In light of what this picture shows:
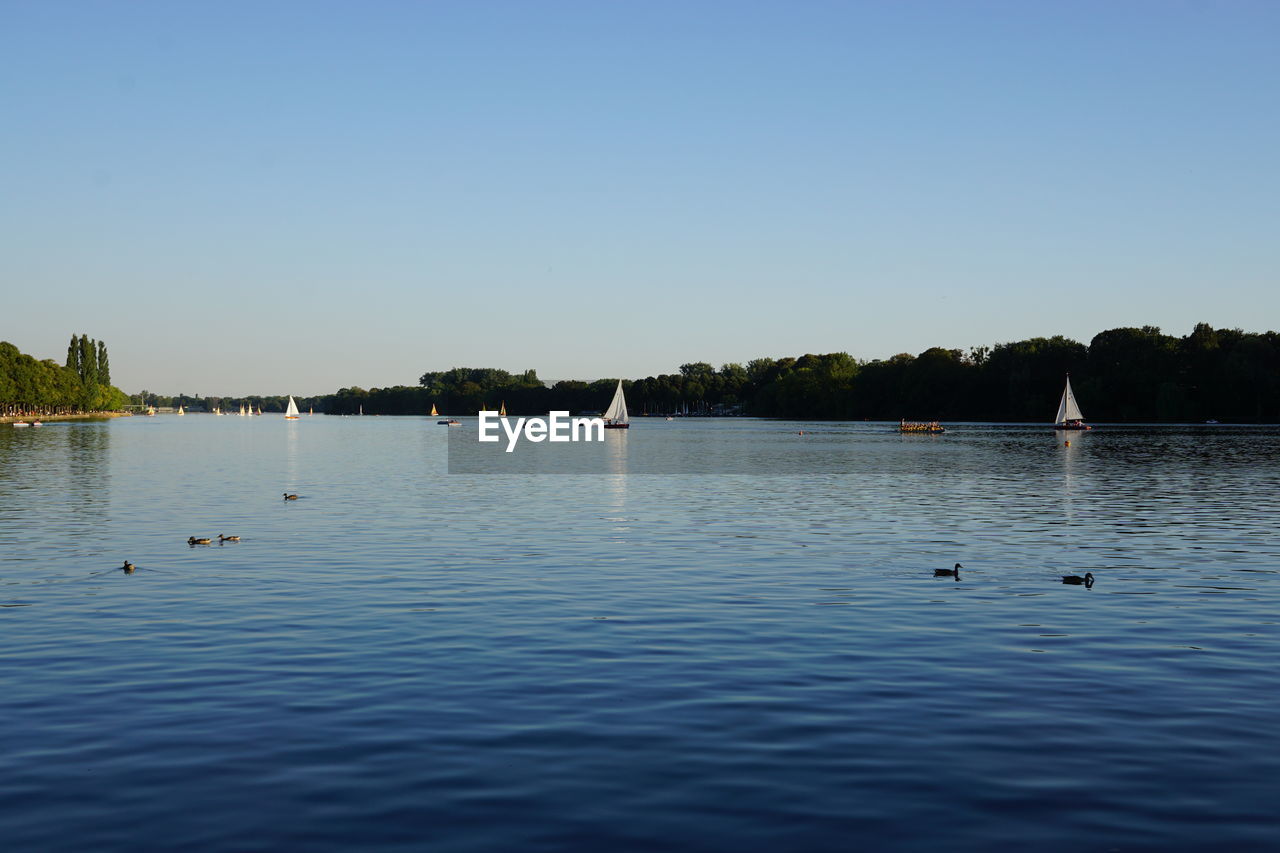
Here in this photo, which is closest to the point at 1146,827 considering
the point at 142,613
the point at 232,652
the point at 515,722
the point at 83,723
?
the point at 515,722

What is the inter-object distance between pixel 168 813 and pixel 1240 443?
518 ft

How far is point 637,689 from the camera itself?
65.5 ft

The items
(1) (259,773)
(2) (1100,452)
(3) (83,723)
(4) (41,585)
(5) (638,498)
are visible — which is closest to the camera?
(1) (259,773)

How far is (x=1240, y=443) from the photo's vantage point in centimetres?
14700

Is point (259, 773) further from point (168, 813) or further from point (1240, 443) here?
point (1240, 443)

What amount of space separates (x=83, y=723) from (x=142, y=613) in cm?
1079

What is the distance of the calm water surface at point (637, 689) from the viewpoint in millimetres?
13617

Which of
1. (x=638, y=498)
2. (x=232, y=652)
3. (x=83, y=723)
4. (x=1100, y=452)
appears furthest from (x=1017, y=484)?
(x=83, y=723)

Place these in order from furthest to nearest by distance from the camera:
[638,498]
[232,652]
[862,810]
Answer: [638,498] < [232,652] < [862,810]

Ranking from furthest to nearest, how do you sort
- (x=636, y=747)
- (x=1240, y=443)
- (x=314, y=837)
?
(x=1240, y=443)
(x=636, y=747)
(x=314, y=837)

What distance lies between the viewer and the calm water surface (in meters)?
13.6

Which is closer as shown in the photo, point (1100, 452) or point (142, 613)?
point (142, 613)

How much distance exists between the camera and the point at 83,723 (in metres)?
17.7

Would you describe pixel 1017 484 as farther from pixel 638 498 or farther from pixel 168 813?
pixel 168 813
